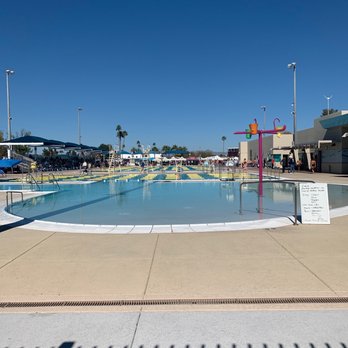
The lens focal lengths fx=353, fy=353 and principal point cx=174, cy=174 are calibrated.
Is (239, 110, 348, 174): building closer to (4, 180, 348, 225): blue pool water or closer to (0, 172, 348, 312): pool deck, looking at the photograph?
(4, 180, 348, 225): blue pool water

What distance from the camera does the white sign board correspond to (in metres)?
8.66

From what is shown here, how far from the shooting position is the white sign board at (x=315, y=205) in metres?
8.66

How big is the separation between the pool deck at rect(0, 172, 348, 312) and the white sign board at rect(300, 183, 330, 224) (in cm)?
65

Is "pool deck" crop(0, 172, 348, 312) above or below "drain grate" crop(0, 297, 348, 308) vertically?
above

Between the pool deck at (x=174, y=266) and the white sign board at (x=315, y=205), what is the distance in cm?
65

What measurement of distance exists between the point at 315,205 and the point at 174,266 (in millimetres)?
4832

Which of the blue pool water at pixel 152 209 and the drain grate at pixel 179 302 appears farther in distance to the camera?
the blue pool water at pixel 152 209

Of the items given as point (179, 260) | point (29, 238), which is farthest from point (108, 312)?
point (29, 238)

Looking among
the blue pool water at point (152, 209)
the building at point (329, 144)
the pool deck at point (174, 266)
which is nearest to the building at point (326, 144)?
the building at point (329, 144)

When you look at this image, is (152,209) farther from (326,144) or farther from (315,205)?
(326,144)

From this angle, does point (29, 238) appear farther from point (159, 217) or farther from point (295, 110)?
point (295, 110)

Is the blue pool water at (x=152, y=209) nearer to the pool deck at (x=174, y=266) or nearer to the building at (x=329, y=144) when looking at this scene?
the pool deck at (x=174, y=266)

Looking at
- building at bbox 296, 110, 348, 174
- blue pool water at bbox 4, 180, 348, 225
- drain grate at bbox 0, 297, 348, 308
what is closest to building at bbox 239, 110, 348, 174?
building at bbox 296, 110, 348, 174

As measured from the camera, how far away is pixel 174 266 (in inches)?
215
